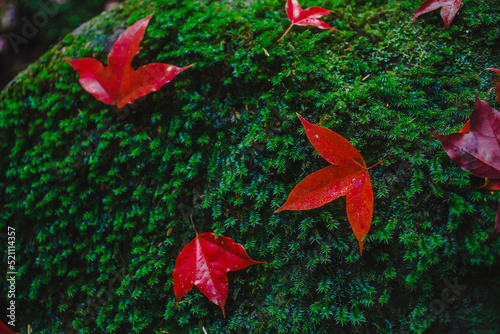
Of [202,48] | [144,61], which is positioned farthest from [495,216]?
[144,61]

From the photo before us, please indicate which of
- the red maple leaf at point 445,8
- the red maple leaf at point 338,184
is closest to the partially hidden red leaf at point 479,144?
the red maple leaf at point 338,184

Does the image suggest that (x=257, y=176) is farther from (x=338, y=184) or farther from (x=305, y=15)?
(x=305, y=15)

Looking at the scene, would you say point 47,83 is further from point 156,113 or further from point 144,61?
point 156,113

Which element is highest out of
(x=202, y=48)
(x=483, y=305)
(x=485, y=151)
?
(x=202, y=48)

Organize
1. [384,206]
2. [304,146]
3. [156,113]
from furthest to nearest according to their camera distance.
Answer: [156,113], [304,146], [384,206]

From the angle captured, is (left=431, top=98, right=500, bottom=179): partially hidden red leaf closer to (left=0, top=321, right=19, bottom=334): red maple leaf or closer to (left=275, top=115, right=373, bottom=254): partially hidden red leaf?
(left=275, top=115, right=373, bottom=254): partially hidden red leaf

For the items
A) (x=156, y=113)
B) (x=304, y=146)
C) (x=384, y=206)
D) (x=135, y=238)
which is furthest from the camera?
(x=156, y=113)

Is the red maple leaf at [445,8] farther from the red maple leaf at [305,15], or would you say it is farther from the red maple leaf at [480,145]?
the red maple leaf at [480,145]

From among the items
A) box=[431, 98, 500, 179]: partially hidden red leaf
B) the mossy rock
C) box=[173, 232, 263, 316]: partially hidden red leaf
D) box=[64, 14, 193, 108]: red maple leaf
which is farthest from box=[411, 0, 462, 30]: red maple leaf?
box=[173, 232, 263, 316]: partially hidden red leaf
